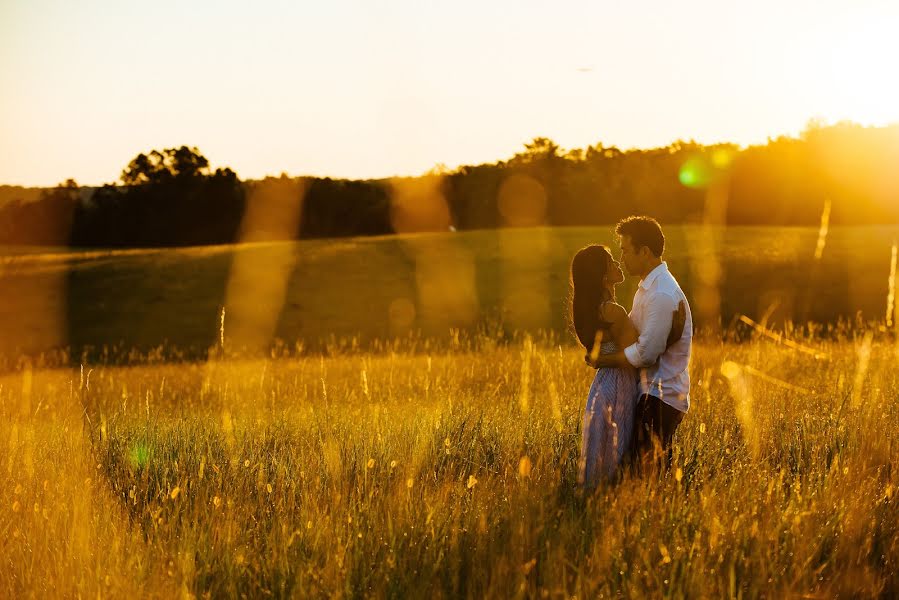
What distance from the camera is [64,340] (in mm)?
30484

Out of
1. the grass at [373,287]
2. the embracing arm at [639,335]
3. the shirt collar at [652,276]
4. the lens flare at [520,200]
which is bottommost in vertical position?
the grass at [373,287]

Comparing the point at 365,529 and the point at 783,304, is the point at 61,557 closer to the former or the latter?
the point at 365,529

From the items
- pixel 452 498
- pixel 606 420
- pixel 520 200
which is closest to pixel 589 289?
pixel 606 420

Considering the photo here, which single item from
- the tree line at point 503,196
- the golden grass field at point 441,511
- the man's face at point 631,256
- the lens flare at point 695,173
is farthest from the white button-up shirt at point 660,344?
the lens flare at point 695,173

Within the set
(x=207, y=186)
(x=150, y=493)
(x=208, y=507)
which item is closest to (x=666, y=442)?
(x=208, y=507)

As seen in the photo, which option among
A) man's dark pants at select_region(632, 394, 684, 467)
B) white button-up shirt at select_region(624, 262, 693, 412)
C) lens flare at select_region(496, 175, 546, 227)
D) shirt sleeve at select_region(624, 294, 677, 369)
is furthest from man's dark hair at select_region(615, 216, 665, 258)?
lens flare at select_region(496, 175, 546, 227)

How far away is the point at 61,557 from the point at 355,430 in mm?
2896

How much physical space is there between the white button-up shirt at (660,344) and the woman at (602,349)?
12 centimetres

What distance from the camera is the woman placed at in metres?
5.64

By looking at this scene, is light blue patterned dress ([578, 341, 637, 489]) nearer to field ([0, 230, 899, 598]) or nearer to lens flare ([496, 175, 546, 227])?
field ([0, 230, 899, 598])

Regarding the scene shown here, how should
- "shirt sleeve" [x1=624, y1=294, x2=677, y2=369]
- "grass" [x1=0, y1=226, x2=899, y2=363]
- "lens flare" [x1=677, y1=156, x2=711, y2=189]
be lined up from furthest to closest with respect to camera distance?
"lens flare" [x1=677, y1=156, x2=711, y2=189] < "grass" [x1=0, y1=226, x2=899, y2=363] < "shirt sleeve" [x1=624, y1=294, x2=677, y2=369]

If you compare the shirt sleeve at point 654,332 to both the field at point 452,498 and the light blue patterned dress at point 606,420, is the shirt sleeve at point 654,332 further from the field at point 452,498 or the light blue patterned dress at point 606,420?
the field at point 452,498

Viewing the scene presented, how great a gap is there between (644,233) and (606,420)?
1.18 metres

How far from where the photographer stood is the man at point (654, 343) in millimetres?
5473
